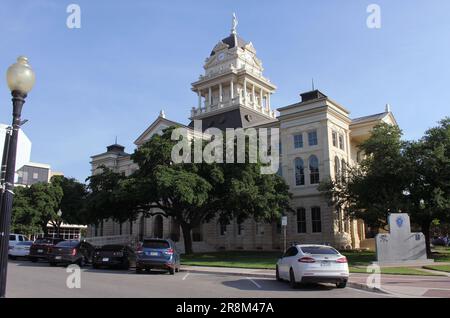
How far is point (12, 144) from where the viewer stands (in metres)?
7.32

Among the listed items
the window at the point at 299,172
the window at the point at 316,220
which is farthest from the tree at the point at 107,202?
the window at the point at 316,220

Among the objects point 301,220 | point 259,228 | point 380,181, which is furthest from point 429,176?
point 259,228

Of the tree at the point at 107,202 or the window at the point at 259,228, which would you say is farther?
the window at the point at 259,228

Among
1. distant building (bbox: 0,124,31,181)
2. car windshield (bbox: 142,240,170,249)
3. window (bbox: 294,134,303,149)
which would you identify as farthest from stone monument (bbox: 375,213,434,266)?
distant building (bbox: 0,124,31,181)

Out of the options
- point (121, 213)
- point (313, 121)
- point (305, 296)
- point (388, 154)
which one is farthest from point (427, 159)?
point (121, 213)

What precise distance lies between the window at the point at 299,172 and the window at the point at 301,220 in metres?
2.81

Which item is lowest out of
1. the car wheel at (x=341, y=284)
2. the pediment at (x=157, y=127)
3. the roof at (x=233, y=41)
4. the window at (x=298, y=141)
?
the car wheel at (x=341, y=284)

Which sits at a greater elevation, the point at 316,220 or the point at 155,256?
the point at 316,220

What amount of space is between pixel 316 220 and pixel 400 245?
17.5m

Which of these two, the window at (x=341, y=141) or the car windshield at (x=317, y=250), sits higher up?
the window at (x=341, y=141)

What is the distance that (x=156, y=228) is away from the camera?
6000 centimetres

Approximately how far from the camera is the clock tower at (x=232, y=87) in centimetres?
6200

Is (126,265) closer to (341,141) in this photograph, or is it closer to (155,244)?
(155,244)

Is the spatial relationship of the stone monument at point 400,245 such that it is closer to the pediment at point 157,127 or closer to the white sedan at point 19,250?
the white sedan at point 19,250
